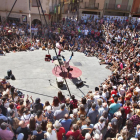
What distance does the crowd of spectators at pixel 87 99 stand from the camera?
170 inches

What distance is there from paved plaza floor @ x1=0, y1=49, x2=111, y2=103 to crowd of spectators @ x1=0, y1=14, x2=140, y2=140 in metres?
0.78

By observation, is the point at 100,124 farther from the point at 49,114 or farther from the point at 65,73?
the point at 65,73

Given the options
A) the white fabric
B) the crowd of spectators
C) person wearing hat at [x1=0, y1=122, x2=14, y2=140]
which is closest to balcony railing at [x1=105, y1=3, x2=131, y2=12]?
the crowd of spectators

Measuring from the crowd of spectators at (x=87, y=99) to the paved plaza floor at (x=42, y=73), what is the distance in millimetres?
777

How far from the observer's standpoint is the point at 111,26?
1983 centimetres

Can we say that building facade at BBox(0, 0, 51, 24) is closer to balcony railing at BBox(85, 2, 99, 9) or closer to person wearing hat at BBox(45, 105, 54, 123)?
balcony railing at BBox(85, 2, 99, 9)

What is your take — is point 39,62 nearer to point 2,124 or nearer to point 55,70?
point 55,70

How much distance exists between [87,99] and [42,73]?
5874mm

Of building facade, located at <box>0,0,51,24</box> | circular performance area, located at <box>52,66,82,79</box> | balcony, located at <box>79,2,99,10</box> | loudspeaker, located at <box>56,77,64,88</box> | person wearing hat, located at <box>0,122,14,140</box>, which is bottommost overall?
circular performance area, located at <box>52,66,82,79</box>

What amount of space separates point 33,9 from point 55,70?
45.0ft

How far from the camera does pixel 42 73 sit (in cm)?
1156

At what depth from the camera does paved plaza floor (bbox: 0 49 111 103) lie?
30.9ft

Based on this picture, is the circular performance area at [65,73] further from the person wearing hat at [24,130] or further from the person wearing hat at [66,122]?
the person wearing hat at [24,130]

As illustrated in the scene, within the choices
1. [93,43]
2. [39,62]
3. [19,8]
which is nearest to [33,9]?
[19,8]
